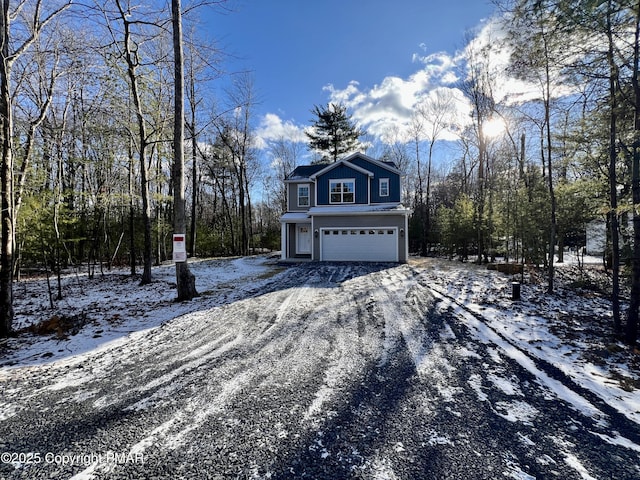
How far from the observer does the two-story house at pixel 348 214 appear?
14195 millimetres

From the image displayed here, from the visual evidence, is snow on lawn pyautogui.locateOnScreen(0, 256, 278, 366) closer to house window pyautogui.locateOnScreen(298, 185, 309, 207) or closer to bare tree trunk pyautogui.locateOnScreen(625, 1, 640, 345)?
bare tree trunk pyautogui.locateOnScreen(625, 1, 640, 345)

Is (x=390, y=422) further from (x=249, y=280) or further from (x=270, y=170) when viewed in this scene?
(x=270, y=170)

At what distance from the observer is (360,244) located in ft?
47.4

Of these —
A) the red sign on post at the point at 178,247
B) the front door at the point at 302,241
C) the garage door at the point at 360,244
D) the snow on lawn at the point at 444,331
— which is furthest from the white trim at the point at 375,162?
the red sign on post at the point at 178,247

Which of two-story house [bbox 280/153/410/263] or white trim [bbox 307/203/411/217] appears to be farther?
two-story house [bbox 280/153/410/263]

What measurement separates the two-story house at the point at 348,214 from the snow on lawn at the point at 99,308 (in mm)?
5466

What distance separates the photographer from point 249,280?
31.2 feet

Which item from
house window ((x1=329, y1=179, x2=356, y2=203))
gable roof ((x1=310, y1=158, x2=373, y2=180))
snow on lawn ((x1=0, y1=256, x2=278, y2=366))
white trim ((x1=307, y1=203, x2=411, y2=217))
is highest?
gable roof ((x1=310, y1=158, x2=373, y2=180))

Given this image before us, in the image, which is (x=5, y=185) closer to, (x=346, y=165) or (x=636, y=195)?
(x=636, y=195)

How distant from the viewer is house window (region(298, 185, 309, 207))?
17.2 meters

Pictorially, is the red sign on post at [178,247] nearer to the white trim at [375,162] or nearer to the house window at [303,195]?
the house window at [303,195]

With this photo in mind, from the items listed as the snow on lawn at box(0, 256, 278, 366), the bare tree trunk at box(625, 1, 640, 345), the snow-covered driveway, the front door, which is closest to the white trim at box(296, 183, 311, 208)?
the front door

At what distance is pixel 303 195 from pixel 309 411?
605 inches

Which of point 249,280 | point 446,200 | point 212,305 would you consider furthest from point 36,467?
point 446,200
